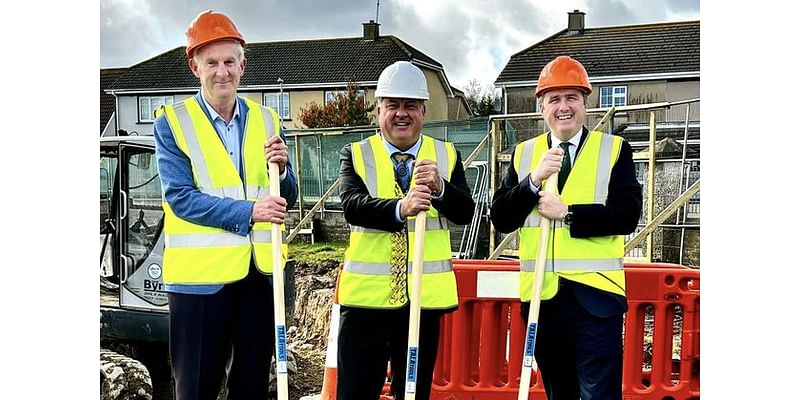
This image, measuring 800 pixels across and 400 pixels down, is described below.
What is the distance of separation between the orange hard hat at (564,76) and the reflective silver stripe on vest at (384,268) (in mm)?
835

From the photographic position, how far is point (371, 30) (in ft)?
16.0

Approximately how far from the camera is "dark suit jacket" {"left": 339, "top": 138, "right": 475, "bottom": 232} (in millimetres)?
3775

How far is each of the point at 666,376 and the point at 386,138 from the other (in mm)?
2122

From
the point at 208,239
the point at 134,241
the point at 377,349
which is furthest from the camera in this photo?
the point at 134,241

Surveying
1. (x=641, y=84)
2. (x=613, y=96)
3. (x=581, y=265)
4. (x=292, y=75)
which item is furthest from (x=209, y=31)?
(x=641, y=84)

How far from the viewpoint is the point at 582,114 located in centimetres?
389

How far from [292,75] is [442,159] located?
57.9 inches

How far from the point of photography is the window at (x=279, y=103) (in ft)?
16.9

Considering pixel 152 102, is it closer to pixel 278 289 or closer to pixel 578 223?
pixel 278 289

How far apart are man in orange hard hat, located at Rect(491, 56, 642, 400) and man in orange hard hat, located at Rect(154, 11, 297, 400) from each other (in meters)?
1.00

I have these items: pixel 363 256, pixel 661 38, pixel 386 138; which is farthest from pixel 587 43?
pixel 363 256

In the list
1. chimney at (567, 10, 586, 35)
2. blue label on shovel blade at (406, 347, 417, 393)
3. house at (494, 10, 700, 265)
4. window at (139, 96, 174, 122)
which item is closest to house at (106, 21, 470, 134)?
window at (139, 96, 174, 122)
